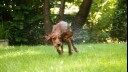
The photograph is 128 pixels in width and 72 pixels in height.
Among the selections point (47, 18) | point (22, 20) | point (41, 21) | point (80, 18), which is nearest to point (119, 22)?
point (80, 18)

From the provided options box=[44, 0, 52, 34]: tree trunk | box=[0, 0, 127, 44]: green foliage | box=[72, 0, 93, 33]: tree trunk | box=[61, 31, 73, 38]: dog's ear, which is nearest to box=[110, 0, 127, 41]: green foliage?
box=[0, 0, 127, 44]: green foliage

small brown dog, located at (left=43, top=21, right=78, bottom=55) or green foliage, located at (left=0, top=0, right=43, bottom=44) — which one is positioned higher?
small brown dog, located at (left=43, top=21, right=78, bottom=55)

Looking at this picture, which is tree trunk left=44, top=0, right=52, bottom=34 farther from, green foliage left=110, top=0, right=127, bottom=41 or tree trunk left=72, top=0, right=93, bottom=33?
green foliage left=110, top=0, right=127, bottom=41

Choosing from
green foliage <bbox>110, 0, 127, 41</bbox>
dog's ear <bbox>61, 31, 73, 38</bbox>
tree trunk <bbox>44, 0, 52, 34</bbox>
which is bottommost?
green foliage <bbox>110, 0, 127, 41</bbox>

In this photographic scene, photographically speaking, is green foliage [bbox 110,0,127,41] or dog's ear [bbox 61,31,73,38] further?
green foliage [bbox 110,0,127,41]

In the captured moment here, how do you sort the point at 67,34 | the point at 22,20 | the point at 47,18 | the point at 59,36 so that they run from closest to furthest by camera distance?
1. the point at 59,36
2. the point at 67,34
3. the point at 47,18
4. the point at 22,20

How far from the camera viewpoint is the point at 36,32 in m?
18.0

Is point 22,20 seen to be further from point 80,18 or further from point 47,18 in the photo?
point 80,18

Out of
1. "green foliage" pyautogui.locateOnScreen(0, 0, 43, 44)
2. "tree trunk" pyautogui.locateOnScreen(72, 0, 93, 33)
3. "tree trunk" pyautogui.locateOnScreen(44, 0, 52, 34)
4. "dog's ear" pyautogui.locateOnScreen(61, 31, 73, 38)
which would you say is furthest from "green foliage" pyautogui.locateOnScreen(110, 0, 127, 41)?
"dog's ear" pyautogui.locateOnScreen(61, 31, 73, 38)

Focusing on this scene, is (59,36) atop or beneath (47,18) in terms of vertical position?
atop

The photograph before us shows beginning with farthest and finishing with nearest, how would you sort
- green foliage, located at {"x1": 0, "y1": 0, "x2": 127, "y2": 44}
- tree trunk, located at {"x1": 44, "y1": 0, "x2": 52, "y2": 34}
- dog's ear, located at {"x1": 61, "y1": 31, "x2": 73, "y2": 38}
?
green foliage, located at {"x1": 0, "y1": 0, "x2": 127, "y2": 44}
tree trunk, located at {"x1": 44, "y1": 0, "x2": 52, "y2": 34}
dog's ear, located at {"x1": 61, "y1": 31, "x2": 73, "y2": 38}

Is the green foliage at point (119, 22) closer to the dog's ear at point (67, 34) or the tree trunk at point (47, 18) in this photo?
the tree trunk at point (47, 18)

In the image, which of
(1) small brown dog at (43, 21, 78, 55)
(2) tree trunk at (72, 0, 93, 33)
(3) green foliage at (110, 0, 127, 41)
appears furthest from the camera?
(3) green foliage at (110, 0, 127, 41)

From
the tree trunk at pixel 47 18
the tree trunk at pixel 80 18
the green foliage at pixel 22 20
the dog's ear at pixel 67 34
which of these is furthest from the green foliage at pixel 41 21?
the dog's ear at pixel 67 34
